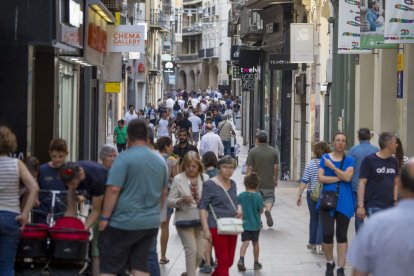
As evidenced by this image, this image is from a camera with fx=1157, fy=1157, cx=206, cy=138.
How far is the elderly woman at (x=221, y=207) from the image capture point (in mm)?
12625

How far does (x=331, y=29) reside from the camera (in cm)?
2698

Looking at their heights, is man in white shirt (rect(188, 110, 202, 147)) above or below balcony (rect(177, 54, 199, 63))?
below

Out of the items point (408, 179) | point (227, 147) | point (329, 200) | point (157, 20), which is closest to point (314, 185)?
point (329, 200)

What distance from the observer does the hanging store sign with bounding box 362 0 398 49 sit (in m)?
19.7

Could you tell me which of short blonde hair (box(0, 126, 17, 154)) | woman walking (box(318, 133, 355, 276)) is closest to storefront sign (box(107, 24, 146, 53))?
woman walking (box(318, 133, 355, 276))

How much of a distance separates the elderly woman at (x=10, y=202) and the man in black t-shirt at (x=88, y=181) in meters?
0.36

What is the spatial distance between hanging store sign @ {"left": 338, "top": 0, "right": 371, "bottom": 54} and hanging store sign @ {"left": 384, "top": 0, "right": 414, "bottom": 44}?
4.16m

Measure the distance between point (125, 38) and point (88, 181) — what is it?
1518 centimetres

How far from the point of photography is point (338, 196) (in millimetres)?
13711

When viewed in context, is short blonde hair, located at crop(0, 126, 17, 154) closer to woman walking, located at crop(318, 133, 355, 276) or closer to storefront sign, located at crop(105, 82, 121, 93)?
woman walking, located at crop(318, 133, 355, 276)

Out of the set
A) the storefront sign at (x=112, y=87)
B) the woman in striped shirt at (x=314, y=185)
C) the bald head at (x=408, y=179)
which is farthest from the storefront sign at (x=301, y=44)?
the bald head at (x=408, y=179)

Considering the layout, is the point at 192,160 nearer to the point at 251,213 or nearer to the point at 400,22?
the point at 251,213

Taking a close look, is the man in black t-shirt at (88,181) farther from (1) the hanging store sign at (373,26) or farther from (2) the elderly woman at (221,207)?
(1) the hanging store sign at (373,26)

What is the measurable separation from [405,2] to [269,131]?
68.4 ft
